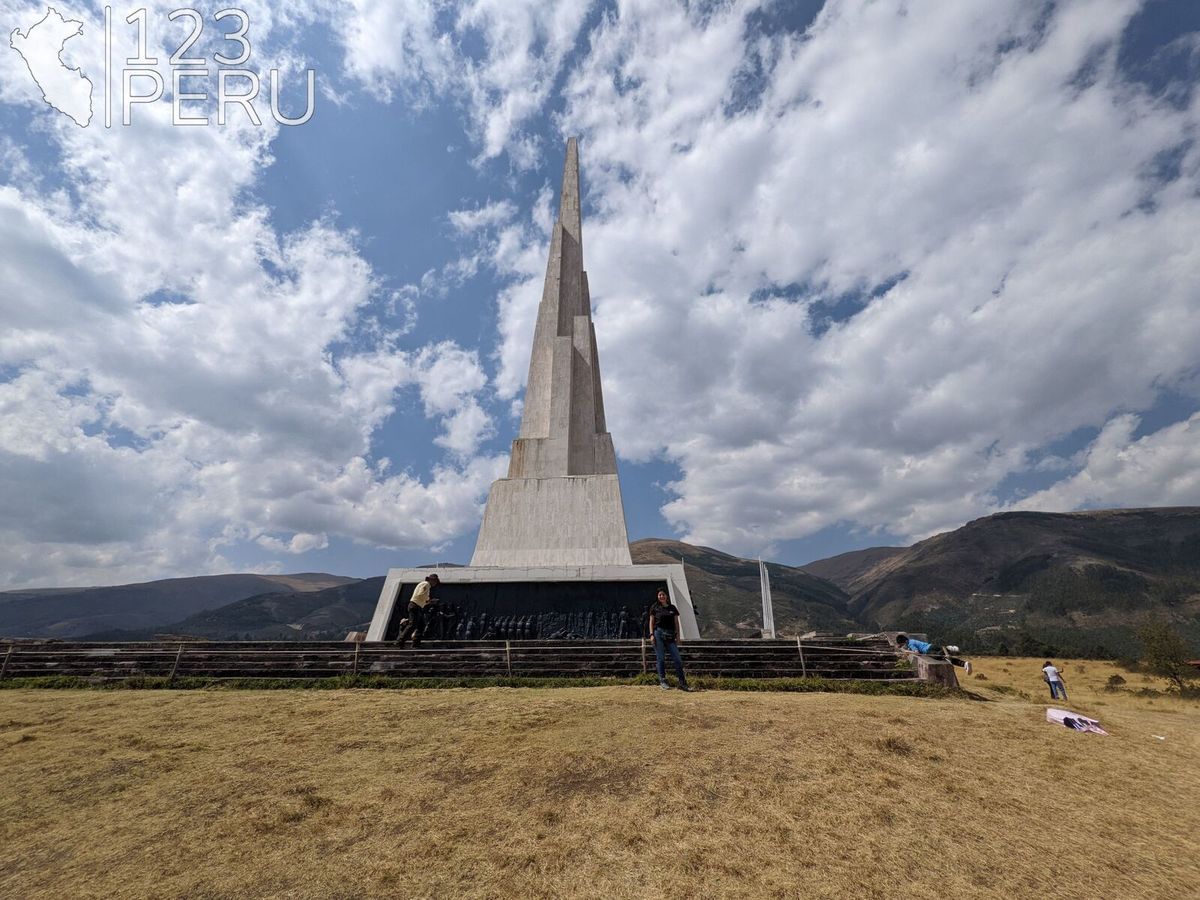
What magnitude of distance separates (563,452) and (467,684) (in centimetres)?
1053

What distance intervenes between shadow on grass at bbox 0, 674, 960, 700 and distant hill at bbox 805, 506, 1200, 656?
123ft

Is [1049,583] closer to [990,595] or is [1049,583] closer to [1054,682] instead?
[990,595]

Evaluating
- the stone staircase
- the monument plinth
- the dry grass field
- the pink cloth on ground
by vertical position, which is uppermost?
the monument plinth

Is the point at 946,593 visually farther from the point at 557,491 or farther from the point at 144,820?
the point at 144,820

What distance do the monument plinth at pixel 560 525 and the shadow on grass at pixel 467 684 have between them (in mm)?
3881

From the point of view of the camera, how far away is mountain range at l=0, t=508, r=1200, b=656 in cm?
7575

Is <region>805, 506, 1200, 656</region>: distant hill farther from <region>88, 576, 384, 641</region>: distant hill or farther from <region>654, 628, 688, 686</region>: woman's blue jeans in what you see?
<region>88, 576, 384, 641</region>: distant hill

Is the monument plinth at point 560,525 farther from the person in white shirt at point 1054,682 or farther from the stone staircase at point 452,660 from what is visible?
the person in white shirt at point 1054,682

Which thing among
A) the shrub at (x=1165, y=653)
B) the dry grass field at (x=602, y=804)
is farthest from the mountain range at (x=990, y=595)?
the dry grass field at (x=602, y=804)

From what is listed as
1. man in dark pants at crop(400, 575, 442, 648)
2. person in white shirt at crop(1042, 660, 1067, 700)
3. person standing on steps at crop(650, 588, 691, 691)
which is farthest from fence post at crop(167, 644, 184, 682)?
person in white shirt at crop(1042, 660, 1067, 700)

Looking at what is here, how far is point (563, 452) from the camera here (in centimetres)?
1920

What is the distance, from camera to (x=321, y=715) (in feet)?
23.3

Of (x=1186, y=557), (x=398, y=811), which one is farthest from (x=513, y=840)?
(x=1186, y=557)

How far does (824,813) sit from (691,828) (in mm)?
1081
